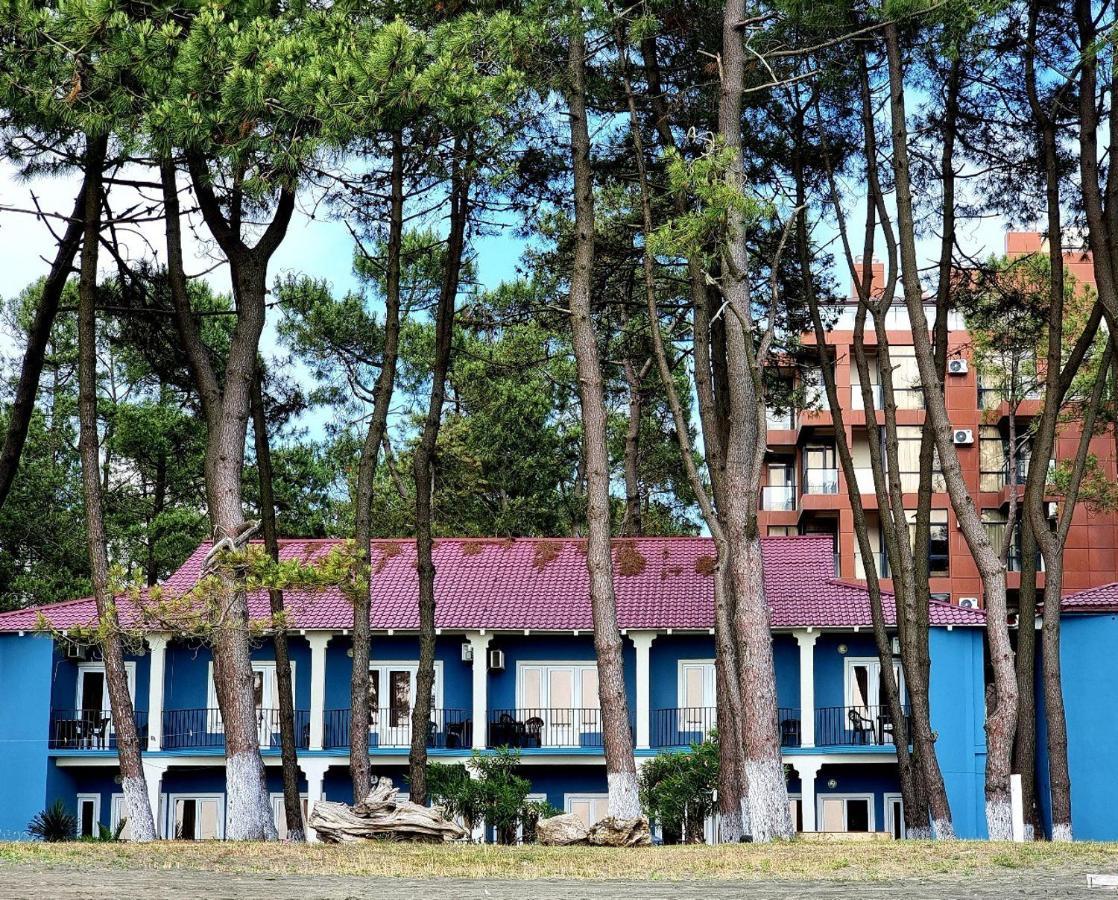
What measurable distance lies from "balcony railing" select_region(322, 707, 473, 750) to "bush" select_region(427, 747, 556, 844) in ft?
7.94

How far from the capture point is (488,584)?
30016mm

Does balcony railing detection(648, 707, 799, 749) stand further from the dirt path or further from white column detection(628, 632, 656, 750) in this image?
the dirt path

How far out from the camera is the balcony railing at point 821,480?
4809 cm

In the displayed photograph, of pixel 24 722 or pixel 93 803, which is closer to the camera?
pixel 24 722

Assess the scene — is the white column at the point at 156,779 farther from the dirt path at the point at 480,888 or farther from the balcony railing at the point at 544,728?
the dirt path at the point at 480,888

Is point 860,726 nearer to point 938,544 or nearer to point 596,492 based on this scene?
point 596,492

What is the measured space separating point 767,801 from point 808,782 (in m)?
11.6

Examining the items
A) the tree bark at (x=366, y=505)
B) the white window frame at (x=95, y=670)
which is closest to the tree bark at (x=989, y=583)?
the tree bark at (x=366, y=505)

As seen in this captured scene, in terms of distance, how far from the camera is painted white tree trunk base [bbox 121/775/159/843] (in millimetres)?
17625

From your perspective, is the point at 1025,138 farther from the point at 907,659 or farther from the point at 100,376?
the point at 100,376

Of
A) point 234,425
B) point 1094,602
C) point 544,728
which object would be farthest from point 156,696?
point 1094,602

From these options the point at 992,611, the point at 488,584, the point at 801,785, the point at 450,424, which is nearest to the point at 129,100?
the point at 992,611

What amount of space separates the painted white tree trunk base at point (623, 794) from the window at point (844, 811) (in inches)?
481

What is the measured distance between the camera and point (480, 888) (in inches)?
422
